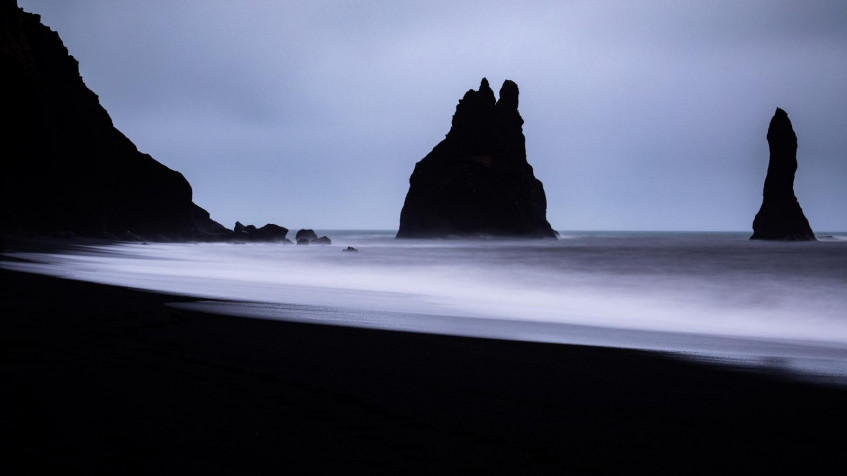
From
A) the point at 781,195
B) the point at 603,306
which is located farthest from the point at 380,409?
the point at 781,195

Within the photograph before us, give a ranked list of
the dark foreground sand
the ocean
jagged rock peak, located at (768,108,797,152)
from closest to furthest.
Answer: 1. the dark foreground sand
2. the ocean
3. jagged rock peak, located at (768,108,797,152)

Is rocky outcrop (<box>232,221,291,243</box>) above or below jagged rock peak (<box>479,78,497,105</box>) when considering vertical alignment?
below

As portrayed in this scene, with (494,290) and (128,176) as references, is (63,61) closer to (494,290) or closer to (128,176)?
(128,176)

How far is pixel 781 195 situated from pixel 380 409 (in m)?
126

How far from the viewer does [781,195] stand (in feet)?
371

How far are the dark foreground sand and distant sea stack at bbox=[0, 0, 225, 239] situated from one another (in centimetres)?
3829

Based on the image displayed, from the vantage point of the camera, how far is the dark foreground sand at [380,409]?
3029 millimetres

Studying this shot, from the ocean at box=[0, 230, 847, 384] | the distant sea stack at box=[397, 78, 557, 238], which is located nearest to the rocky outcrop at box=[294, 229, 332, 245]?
the distant sea stack at box=[397, 78, 557, 238]

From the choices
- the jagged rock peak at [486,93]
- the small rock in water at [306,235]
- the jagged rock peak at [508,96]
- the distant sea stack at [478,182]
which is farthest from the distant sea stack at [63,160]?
the jagged rock peak at [508,96]

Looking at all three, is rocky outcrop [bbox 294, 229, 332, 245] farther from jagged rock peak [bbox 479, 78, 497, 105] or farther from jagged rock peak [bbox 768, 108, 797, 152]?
jagged rock peak [bbox 768, 108, 797, 152]

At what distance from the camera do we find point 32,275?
1344cm

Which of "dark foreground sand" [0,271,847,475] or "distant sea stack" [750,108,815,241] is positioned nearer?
"dark foreground sand" [0,271,847,475]

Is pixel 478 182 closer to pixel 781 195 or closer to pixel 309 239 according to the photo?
pixel 309 239

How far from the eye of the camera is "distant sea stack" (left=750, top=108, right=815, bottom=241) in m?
110
